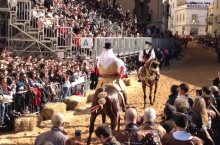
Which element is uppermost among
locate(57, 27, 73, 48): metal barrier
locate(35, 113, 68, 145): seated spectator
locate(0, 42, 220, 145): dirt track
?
locate(57, 27, 73, 48): metal barrier

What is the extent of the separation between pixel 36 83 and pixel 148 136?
30.6ft

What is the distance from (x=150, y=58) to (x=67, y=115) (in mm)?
3857

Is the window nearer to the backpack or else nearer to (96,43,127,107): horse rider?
(96,43,127,107): horse rider

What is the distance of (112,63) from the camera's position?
12.9 m

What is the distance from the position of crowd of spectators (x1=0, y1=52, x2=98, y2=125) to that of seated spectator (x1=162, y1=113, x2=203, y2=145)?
7391 millimetres

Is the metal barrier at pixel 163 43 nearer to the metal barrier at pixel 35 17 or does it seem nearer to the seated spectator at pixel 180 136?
the metal barrier at pixel 35 17

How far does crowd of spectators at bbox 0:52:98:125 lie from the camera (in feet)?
47.4

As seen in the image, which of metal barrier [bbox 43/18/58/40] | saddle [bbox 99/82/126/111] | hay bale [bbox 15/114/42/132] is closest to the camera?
saddle [bbox 99/82/126/111]

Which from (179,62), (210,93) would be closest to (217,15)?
(179,62)

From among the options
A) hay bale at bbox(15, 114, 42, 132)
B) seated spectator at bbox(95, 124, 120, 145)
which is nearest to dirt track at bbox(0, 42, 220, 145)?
hay bale at bbox(15, 114, 42, 132)

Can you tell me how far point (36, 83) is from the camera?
16.0m

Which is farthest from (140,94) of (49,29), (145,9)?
(145,9)

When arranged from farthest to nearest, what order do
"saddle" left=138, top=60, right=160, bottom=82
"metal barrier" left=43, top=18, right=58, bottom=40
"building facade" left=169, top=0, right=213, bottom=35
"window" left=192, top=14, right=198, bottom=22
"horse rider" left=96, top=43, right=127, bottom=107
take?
"window" left=192, top=14, right=198, bottom=22
"building facade" left=169, top=0, right=213, bottom=35
"metal barrier" left=43, top=18, right=58, bottom=40
"saddle" left=138, top=60, right=160, bottom=82
"horse rider" left=96, top=43, right=127, bottom=107

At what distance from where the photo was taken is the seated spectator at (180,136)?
718cm
